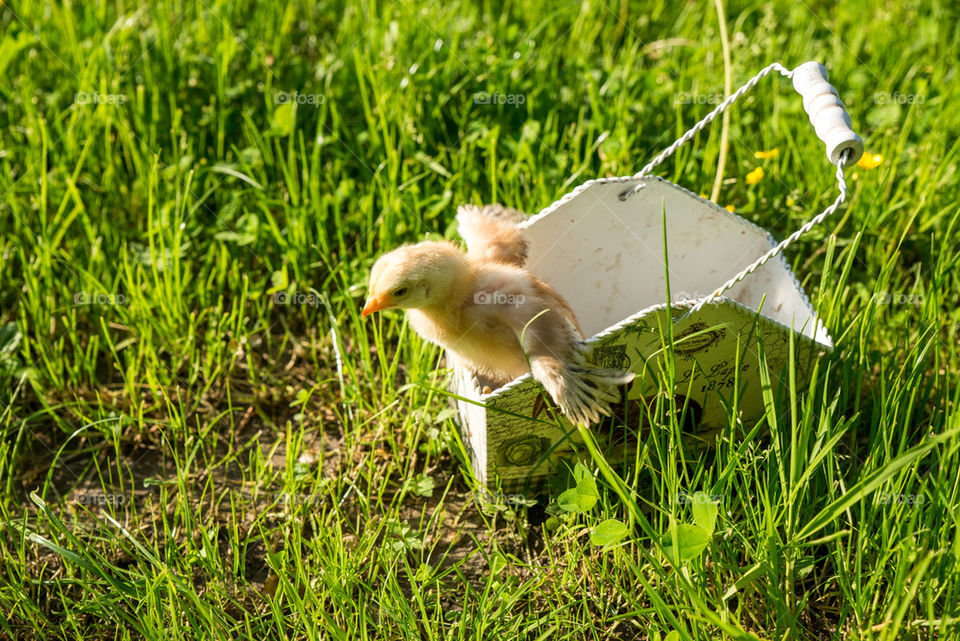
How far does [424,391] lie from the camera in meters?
2.96

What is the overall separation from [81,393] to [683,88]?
8.95 ft

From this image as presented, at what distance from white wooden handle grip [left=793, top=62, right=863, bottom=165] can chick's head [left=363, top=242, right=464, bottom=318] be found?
3.28 ft

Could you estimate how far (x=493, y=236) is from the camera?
Result: 2.81m

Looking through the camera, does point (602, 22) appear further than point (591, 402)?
Yes

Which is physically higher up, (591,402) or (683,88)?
(683,88)

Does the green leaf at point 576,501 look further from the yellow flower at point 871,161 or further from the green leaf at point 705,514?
the yellow flower at point 871,161

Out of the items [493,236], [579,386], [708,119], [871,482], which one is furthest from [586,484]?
[708,119]

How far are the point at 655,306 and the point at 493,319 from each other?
1.59 feet

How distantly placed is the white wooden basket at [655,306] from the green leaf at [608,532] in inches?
7.6

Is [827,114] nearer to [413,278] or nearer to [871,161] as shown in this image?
[413,278]

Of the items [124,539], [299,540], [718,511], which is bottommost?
[124,539]

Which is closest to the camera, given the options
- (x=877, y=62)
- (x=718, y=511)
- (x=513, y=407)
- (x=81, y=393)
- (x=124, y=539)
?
(x=718, y=511)

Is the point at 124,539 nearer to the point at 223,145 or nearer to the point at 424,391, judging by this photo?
the point at 424,391

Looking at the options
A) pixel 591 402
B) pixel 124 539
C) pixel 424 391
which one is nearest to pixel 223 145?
pixel 424 391
